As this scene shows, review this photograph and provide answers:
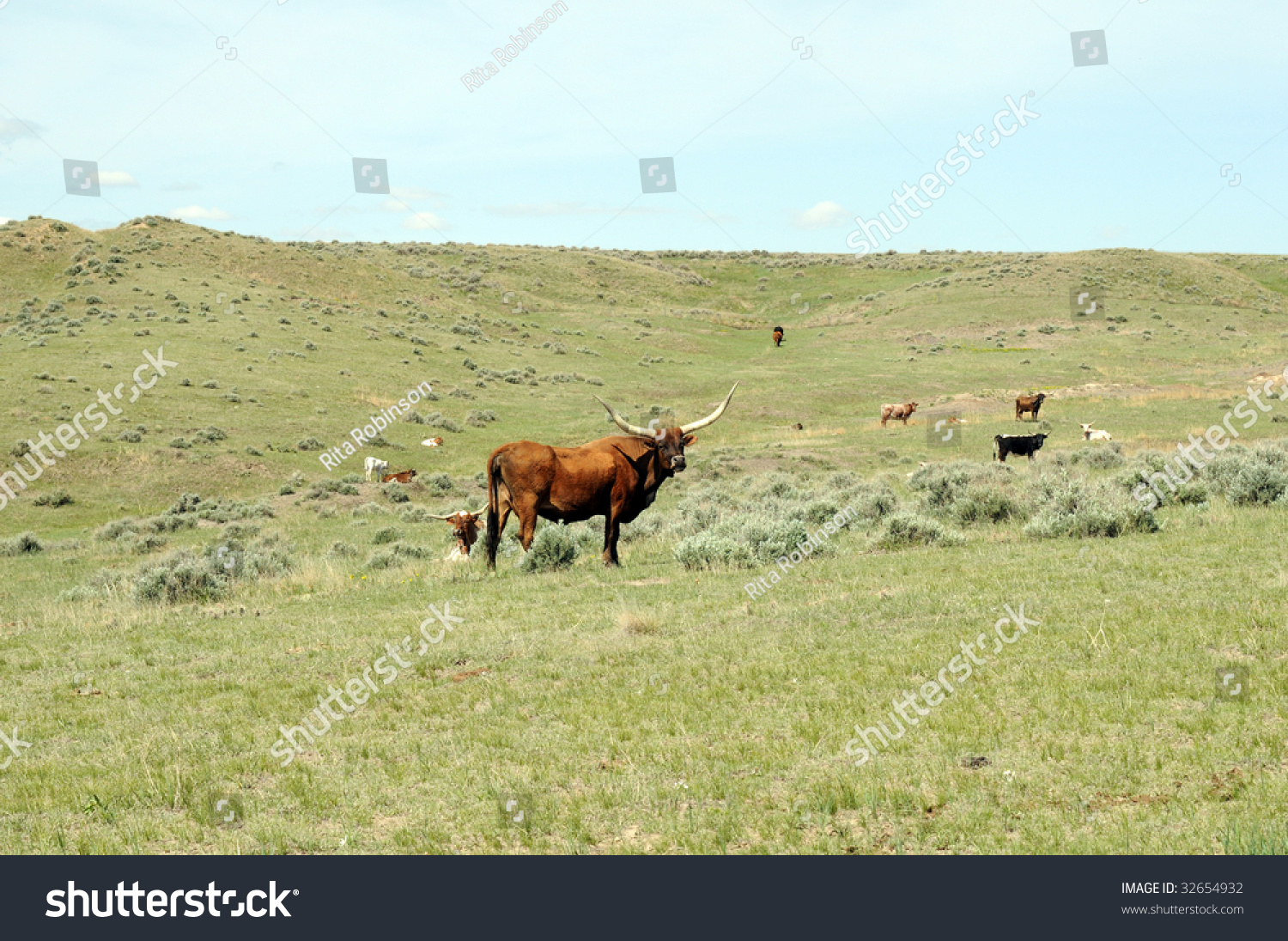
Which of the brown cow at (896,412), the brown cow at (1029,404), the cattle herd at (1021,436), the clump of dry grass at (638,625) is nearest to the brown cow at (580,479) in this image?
the clump of dry grass at (638,625)

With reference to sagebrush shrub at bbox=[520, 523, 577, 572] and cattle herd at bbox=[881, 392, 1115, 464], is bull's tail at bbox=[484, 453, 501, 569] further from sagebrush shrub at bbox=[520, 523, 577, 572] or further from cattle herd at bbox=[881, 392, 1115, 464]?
cattle herd at bbox=[881, 392, 1115, 464]

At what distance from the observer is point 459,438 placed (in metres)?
42.0

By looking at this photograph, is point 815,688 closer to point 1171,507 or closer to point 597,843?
point 597,843

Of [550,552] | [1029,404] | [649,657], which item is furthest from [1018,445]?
[649,657]

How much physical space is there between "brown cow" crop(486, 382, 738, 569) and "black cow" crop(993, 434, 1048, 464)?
787 inches

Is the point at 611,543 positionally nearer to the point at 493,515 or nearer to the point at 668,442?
the point at 668,442

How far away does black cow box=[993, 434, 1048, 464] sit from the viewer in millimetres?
33000

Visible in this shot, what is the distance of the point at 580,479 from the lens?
15766mm

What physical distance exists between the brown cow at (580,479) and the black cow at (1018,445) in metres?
20.0

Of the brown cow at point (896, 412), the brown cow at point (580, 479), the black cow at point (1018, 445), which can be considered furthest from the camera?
the brown cow at point (896, 412)

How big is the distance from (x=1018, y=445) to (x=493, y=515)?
74.4 ft

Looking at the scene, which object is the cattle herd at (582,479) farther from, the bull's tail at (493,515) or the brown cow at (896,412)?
the brown cow at (896,412)

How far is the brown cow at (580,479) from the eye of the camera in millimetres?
15609

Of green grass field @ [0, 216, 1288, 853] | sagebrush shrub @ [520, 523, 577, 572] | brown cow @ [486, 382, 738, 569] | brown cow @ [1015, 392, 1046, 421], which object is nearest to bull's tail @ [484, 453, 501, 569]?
brown cow @ [486, 382, 738, 569]
